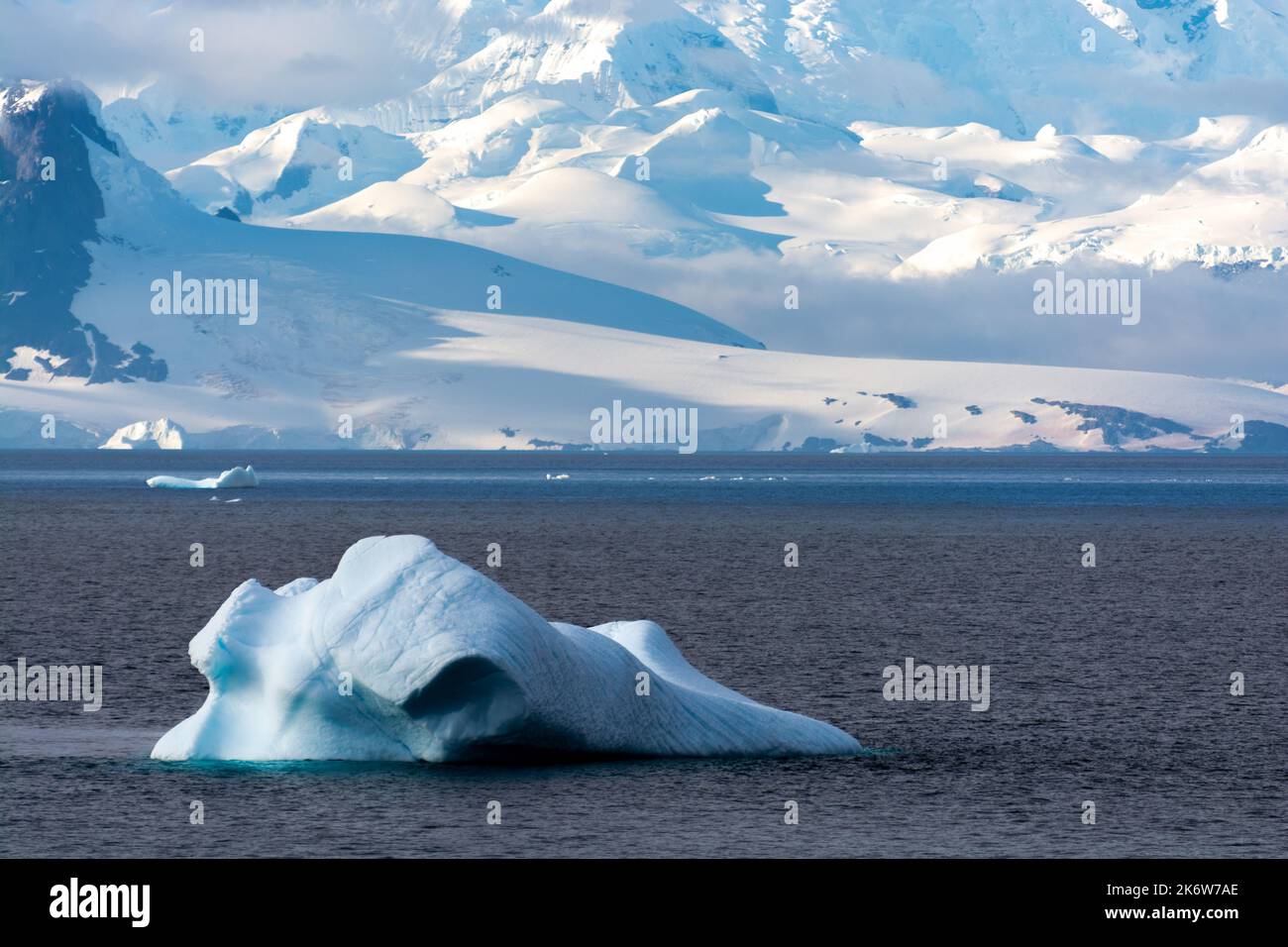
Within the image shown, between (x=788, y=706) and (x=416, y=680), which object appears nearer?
(x=416, y=680)

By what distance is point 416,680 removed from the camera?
28.9m

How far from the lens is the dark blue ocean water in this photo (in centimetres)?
2772

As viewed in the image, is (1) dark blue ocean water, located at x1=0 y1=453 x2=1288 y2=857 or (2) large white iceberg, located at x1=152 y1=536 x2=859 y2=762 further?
(2) large white iceberg, located at x1=152 y1=536 x2=859 y2=762

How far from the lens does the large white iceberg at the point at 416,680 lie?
29.2 meters

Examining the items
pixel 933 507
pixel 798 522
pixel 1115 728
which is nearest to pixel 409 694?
pixel 1115 728

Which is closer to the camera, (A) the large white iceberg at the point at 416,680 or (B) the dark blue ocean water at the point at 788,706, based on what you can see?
(B) the dark blue ocean water at the point at 788,706

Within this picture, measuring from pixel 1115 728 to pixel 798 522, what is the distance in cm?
9237

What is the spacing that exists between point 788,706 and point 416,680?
1375 centimetres

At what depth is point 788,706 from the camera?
40.9 metres

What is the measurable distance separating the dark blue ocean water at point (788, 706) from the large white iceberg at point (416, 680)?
56 cm

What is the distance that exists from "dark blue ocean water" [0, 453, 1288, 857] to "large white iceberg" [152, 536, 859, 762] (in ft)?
1.84

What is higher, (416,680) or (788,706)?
(416,680)

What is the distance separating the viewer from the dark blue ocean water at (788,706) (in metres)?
27.7
